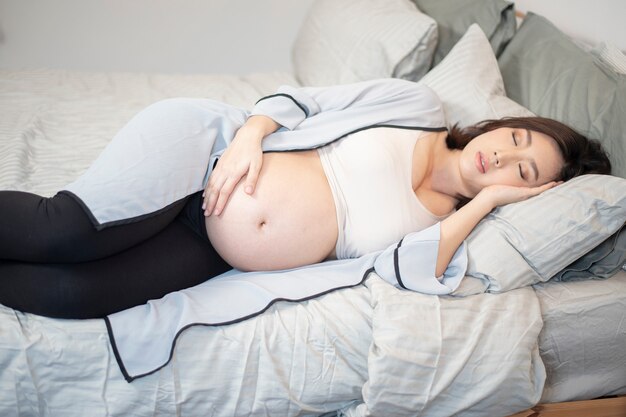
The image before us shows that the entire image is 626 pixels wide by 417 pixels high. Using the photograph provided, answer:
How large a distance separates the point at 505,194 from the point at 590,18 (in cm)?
85

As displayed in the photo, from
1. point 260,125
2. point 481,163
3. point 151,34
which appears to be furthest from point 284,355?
point 151,34

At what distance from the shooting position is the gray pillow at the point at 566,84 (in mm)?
1398

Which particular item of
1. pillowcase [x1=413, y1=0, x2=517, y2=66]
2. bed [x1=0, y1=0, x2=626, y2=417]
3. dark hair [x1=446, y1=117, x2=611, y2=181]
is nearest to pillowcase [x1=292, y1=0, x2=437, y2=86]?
pillowcase [x1=413, y1=0, x2=517, y2=66]

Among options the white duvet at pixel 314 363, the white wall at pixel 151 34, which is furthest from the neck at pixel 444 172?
the white wall at pixel 151 34

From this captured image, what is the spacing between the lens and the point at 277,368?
1083 mm

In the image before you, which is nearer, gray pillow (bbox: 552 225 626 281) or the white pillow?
gray pillow (bbox: 552 225 626 281)

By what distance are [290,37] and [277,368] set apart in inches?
80.2

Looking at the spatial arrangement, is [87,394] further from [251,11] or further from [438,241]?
[251,11]

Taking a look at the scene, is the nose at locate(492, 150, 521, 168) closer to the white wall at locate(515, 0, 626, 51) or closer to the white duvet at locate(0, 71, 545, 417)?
the white duvet at locate(0, 71, 545, 417)

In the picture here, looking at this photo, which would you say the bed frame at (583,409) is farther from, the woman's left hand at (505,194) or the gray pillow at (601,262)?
the woman's left hand at (505,194)

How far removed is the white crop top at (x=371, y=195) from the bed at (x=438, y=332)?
14 centimetres

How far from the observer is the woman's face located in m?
1.33

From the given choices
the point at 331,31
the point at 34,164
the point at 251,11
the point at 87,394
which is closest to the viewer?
the point at 87,394

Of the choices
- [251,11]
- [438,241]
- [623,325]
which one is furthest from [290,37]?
[623,325]
